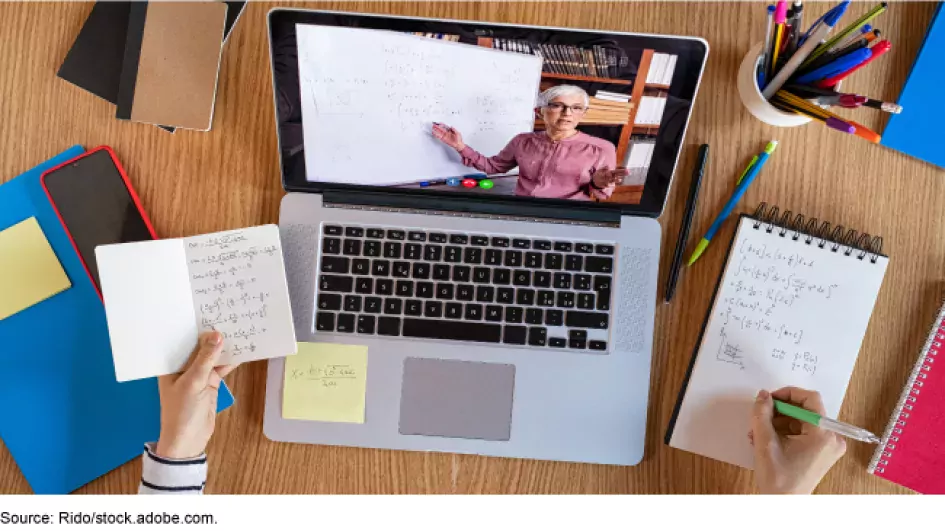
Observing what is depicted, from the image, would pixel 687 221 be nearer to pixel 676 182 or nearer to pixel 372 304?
pixel 676 182

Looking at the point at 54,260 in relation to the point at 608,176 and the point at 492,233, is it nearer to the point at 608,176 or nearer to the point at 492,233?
the point at 492,233

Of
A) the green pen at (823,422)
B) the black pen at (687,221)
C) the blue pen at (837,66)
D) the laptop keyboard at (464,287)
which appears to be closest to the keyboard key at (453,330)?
the laptop keyboard at (464,287)

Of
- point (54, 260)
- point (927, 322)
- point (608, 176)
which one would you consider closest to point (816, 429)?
point (927, 322)

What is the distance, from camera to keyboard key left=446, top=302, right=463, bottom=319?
880mm

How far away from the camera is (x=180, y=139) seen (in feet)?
3.01

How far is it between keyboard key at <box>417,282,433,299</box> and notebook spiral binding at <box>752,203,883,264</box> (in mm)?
453

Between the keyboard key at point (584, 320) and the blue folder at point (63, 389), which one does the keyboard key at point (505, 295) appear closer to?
the keyboard key at point (584, 320)

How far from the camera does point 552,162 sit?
848mm

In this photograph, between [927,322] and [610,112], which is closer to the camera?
[610,112]

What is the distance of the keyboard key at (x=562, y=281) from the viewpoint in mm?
888

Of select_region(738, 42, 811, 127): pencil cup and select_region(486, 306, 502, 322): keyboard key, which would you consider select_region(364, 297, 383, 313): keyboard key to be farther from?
select_region(738, 42, 811, 127): pencil cup
